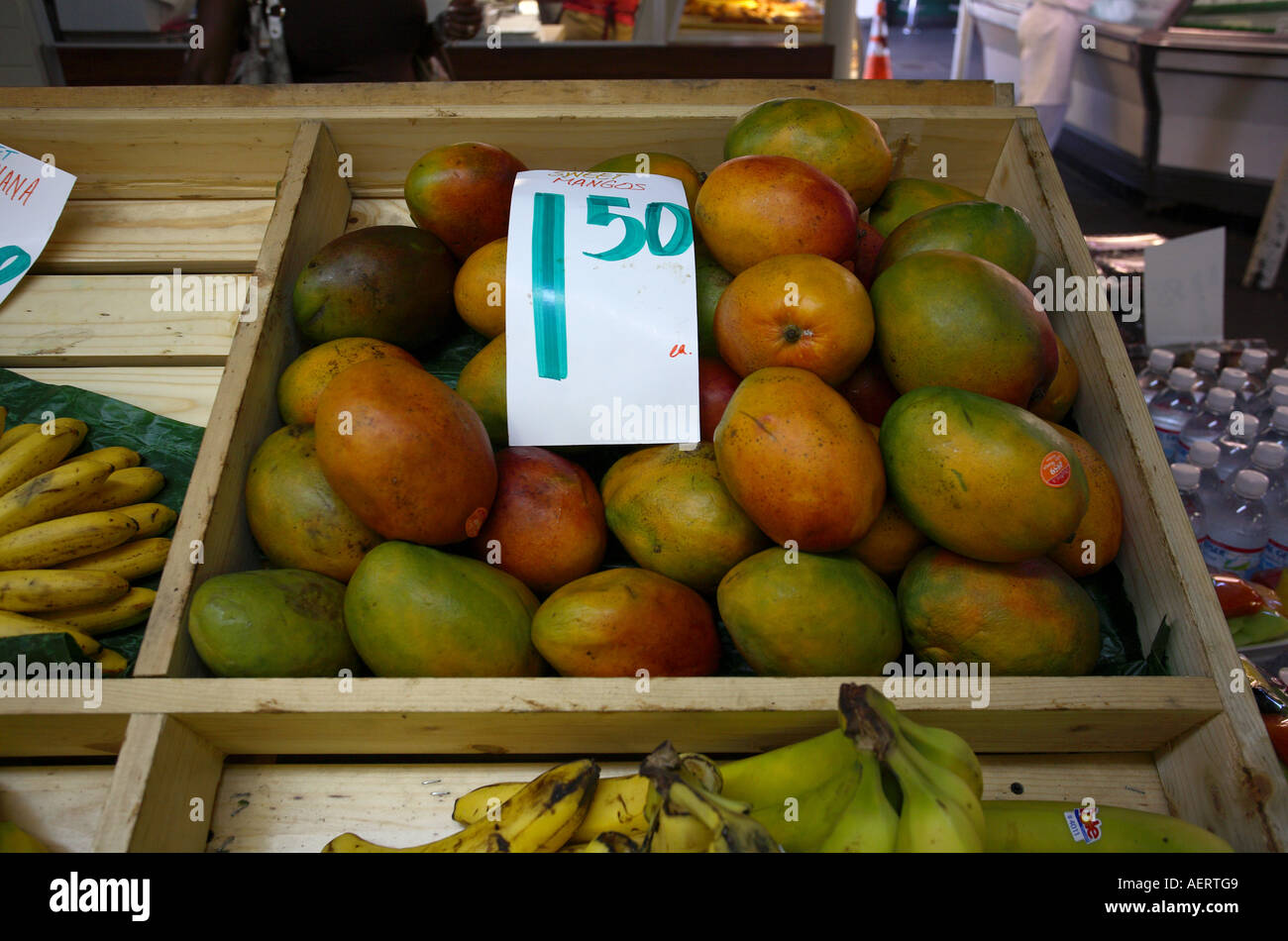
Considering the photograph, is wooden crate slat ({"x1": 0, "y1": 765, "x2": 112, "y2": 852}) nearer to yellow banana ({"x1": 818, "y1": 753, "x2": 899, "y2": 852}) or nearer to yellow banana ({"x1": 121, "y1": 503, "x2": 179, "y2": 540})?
yellow banana ({"x1": 121, "y1": 503, "x2": 179, "y2": 540})

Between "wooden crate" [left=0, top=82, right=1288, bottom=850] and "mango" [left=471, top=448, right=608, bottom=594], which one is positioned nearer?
"wooden crate" [left=0, top=82, right=1288, bottom=850]

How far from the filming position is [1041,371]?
3.65 ft

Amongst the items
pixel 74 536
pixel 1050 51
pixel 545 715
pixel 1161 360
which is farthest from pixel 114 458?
pixel 1050 51

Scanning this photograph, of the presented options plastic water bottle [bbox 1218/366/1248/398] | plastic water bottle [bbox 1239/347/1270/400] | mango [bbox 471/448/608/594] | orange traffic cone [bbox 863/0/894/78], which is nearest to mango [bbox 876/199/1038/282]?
mango [bbox 471/448/608/594]

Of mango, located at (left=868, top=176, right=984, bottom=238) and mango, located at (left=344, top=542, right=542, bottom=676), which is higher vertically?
mango, located at (left=868, top=176, right=984, bottom=238)

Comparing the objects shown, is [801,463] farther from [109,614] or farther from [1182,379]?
[1182,379]

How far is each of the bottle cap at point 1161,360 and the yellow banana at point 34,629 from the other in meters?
2.38

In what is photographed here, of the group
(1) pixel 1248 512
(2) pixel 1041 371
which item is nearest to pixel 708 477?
(2) pixel 1041 371

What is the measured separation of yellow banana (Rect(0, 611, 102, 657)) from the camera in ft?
3.55

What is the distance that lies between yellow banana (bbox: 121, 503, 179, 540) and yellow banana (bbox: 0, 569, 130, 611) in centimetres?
12

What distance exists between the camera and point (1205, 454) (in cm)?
176

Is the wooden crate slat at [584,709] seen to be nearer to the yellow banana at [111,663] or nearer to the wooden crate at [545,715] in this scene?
the wooden crate at [545,715]

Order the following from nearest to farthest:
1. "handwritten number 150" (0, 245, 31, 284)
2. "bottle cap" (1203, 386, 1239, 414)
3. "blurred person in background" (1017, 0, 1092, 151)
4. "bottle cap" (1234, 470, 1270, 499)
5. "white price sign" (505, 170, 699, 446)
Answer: "white price sign" (505, 170, 699, 446)
"handwritten number 150" (0, 245, 31, 284)
"bottle cap" (1234, 470, 1270, 499)
"bottle cap" (1203, 386, 1239, 414)
"blurred person in background" (1017, 0, 1092, 151)
